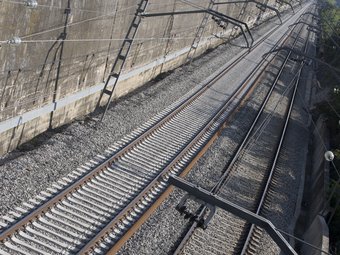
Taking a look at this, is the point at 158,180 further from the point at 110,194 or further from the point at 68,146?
the point at 68,146

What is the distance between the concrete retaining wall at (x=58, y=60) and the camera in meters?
14.3

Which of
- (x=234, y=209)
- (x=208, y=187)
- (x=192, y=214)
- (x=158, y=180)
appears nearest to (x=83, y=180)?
(x=158, y=180)

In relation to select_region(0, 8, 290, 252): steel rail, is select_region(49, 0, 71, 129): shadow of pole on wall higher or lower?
higher

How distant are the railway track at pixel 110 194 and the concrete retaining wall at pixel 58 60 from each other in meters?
2.48

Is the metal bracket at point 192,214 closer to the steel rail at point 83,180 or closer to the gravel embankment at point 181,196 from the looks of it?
the gravel embankment at point 181,196

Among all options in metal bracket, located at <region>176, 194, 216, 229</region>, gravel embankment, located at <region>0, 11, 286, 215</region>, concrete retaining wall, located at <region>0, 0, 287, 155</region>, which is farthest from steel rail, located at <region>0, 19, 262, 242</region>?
metal bracket, located at <region>176, 194, 216, 229</region>

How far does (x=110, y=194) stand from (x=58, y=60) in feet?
18.5

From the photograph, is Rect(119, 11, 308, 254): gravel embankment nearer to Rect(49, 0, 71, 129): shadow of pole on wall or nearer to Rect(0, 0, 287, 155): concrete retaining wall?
Rect(0, 0, 287, 155): concrete retaining wall

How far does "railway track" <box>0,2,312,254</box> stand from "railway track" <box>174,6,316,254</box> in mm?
1464

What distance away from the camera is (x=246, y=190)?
17.0 m

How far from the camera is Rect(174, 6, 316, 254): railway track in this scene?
13.0 metres

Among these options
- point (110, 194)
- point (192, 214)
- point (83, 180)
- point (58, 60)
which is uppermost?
point (192, 214)

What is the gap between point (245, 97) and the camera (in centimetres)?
2939

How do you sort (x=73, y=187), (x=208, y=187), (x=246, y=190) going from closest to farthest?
(x=73, y=187) → (x=208, y=187) → (x=246, y=190)
